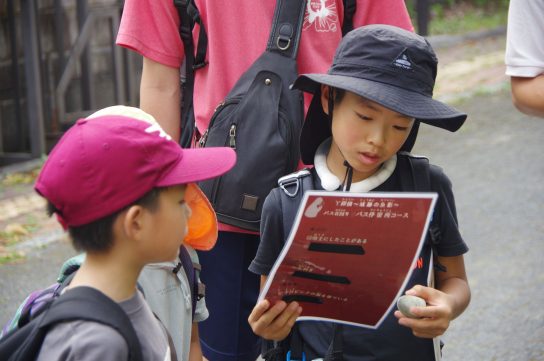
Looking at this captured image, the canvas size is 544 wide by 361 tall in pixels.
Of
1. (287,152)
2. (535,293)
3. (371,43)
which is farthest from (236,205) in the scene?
(535,293)

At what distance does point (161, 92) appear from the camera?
114 inches

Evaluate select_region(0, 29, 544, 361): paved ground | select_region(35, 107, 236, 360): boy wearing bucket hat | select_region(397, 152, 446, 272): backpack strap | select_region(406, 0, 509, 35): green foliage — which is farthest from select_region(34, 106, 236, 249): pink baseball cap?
select_region(406, 0, 509, 35): green foliage

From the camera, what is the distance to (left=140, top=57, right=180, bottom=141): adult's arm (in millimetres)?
2885

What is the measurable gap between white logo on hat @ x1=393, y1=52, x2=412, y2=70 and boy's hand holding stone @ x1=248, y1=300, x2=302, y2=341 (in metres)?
0.67

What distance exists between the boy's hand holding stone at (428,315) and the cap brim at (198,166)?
565 mm

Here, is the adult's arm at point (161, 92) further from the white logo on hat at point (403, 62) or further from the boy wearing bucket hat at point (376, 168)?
the white logo on hat at point (403, 62)

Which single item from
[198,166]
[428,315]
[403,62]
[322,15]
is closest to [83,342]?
[198,166]

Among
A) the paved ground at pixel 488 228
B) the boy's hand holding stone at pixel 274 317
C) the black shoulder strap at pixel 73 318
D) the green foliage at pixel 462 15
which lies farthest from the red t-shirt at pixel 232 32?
the green foliage at pixel 462 15

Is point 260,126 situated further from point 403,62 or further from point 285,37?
point 403,62

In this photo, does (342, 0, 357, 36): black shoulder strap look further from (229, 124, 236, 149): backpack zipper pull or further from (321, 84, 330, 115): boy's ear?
(229, 124, 236, 149): backpack zipper pull

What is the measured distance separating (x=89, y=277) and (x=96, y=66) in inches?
258

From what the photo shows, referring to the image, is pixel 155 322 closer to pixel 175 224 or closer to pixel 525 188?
pixel 175 224

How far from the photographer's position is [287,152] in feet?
8.69

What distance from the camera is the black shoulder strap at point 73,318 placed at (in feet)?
5.91
